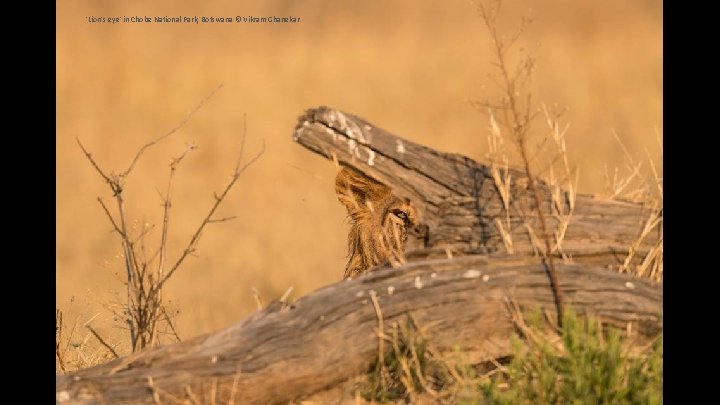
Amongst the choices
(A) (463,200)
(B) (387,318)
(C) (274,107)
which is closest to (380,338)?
(B) (387,318)

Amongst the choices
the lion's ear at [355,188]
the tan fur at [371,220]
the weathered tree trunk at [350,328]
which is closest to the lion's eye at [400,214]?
the tan fur at [371,220]

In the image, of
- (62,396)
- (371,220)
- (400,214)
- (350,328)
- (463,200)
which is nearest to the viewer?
(62,396)

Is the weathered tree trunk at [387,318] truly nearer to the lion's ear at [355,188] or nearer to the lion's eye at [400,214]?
the lion's eye at [400,214]

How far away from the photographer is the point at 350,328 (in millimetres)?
4254

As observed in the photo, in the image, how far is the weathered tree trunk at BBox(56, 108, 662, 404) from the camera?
163 inches

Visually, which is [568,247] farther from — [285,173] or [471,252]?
[285,173]

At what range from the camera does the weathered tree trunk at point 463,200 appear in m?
4.70

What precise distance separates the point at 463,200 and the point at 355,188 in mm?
574

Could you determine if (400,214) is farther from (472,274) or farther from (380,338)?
(380,338)

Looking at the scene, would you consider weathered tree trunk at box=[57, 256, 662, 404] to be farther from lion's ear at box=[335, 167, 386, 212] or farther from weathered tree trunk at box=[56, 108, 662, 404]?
lion's ear at box=[335, 167, 386, 212]

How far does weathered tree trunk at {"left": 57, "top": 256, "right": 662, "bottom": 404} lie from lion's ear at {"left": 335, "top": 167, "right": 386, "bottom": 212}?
2.16 ft

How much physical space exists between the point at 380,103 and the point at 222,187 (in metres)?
1.64

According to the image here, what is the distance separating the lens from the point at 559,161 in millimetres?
5066
